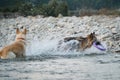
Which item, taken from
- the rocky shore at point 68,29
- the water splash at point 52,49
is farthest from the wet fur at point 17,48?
the rocky shore at point 68,29

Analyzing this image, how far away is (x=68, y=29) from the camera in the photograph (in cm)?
2302

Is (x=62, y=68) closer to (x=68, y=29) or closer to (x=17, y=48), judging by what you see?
(x=17, y=48)

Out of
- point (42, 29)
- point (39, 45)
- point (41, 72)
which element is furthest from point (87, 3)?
point (41, 72)

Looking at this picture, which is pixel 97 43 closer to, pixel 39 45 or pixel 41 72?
pixel 39 45

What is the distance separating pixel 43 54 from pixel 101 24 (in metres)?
7.51

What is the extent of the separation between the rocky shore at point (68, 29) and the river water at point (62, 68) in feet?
11.2

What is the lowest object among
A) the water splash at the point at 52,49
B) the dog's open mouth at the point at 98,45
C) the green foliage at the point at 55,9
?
the water splash at the point at 52,49

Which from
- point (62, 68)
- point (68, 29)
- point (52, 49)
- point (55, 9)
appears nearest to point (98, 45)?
point (52, 49)

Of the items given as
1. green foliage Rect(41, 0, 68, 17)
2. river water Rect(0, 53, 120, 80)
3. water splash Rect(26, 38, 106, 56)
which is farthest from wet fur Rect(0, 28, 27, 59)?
green foliage Rect(41, 0, 68, 17)

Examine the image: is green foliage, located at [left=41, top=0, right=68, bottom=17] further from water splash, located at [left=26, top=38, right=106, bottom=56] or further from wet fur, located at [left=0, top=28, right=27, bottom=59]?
wet fur, located at [left=0, top=28, right=27, bottom=59]

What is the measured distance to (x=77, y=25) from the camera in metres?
24.0

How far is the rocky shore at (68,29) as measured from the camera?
65.2ft

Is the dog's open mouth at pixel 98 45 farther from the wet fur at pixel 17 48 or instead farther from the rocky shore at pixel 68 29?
the wet fur at pixel 17 48

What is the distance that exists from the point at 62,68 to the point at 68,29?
10627 mm
